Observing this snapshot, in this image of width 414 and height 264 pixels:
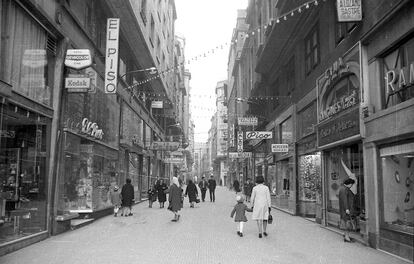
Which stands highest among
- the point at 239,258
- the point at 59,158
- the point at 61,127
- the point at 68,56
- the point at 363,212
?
the point at 68,56

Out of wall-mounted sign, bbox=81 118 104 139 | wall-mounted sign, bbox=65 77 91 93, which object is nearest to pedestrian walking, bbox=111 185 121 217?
wall-mounted sign, bbox=81 118 104 139

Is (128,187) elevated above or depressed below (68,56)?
below

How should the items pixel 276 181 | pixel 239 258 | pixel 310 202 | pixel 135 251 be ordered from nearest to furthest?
pixel 239 258, pixel 135 251, pixel 310 202, pixel 276 181

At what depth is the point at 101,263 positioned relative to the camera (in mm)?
8258

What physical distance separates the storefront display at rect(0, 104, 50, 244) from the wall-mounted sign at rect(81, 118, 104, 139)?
316cm

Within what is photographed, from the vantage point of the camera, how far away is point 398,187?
9.96 metres

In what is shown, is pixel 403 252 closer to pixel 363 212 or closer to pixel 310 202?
pixel 363 212

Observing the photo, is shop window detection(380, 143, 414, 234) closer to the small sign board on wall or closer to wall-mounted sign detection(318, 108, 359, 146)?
wall-mounted sign detection(318, 108, 359, 146)

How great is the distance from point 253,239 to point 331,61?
6.63 m

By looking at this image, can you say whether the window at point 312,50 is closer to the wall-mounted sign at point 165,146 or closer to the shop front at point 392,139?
the shop front at point 392,139

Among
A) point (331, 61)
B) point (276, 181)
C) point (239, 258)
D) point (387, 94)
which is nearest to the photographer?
point (239, 258)

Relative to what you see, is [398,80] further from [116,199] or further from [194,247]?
[116,199]

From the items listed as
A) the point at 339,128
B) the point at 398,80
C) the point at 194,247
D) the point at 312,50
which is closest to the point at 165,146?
the point at 312,50

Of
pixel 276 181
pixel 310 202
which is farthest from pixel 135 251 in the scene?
pixel 276 181
